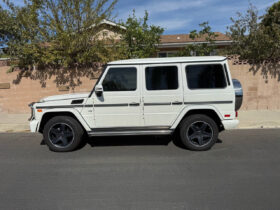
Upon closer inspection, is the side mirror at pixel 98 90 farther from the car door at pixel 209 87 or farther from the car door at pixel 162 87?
the car door at pixel 209 87

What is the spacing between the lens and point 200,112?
4465 mm

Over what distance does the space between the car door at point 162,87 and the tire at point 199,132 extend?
41 centimetres

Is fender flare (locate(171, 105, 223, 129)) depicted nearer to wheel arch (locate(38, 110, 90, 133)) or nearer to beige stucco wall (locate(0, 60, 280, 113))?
wheel arch (locate(38, 110, 90, 133))

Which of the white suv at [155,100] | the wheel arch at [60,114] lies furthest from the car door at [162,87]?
the wheel arch at [60,114]

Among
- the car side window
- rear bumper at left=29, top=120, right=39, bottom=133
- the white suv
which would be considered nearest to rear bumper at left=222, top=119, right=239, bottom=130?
the white suv

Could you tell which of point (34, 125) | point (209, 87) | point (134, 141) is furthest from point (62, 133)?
point (209, 87)

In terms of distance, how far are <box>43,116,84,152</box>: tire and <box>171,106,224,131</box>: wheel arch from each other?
2158 millimetres

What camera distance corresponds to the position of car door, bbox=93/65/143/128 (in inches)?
168

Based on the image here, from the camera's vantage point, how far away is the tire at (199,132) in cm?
433

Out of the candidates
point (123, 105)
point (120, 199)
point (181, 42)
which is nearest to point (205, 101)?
point (123, 105)

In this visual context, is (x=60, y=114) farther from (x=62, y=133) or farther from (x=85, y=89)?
(x=85, y=89)

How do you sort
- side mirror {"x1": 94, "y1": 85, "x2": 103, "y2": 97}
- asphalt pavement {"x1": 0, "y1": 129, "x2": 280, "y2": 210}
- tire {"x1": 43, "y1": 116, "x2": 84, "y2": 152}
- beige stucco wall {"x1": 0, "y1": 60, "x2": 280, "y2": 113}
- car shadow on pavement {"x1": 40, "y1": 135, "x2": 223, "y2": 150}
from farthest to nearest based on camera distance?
beige stucco wall {"x1": 0, "y1": 60, "x2": 280, "y2": 113} → car shadow on pavement {"x1": 40, "y1": 135, "x2": 223, "y2": 150} → tire {"x1": 43, "y1": 116, "x2": 84, "y2": 152} → side mirror {"x1": 94, "y1": 85, "x2": 103, "y2": 97} → asphalt pavement {"x1": 0, "y1": 129, "x2": 280, "y2": 210}

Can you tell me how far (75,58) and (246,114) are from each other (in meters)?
7.65

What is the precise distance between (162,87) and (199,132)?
1300mm
